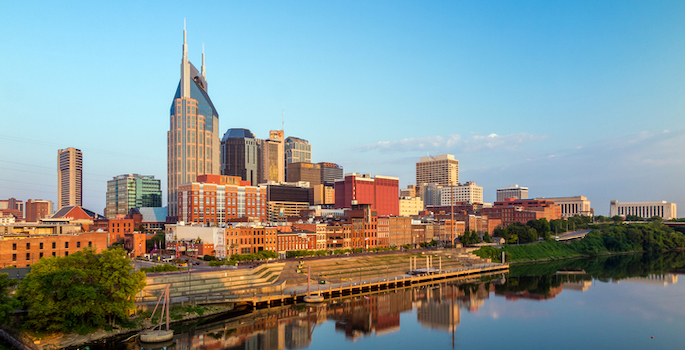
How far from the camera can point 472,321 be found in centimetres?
7994

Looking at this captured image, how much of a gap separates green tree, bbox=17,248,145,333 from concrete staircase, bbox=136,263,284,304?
1009 cm

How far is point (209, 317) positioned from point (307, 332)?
15246mm

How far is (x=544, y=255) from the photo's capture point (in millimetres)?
173375

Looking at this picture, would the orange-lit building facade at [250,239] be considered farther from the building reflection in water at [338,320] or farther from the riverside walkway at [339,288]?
the building reflection in water at [338,320]

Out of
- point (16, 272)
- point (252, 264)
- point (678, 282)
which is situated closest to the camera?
point (16, 272)

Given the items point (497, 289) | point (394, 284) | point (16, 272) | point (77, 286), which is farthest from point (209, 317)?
point (497, 289)

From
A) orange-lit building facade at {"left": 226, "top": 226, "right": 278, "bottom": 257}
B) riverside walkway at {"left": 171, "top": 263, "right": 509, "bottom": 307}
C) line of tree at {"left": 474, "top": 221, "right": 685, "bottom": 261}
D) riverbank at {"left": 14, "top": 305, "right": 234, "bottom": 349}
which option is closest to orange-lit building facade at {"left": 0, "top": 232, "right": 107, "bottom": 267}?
riverbank at {"left": 14, "top": 305, "right": 234, "bottom": 349}

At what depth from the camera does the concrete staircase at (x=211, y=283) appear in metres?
75.7

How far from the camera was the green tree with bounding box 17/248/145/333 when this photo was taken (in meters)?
56.5

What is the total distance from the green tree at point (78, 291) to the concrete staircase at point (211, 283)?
397 inches

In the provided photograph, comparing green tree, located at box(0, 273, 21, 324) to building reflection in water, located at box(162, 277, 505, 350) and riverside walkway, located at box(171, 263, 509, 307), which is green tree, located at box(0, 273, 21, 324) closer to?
building reflection in water, located at box(162, 277, 505, 350)

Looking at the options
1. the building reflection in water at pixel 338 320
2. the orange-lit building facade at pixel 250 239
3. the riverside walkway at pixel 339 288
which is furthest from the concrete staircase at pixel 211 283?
the orange-lit building facade at pixel 250 239

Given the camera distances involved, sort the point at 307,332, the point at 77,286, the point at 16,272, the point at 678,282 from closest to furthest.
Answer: the point at 77,286 < the point at 307,332 < the point at 16,272 < the point at 678,282

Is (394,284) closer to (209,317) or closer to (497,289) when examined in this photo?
(497,289)
